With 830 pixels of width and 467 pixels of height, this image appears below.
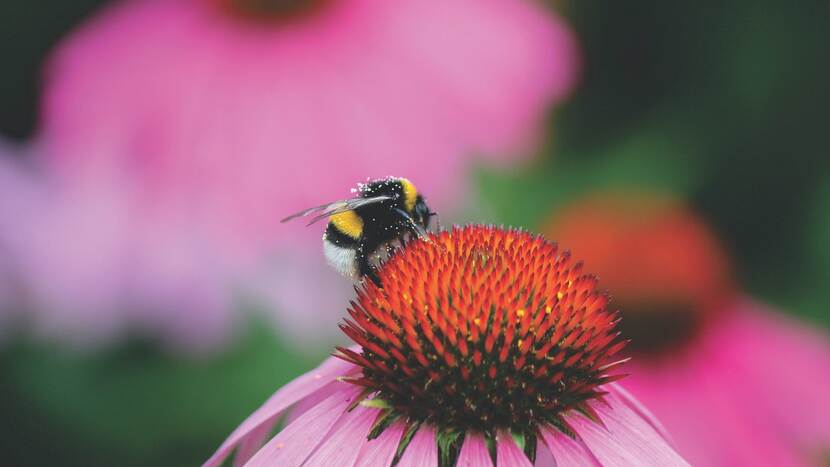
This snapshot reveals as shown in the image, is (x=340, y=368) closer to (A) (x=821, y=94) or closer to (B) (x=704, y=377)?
(B) (x=704, y=377)

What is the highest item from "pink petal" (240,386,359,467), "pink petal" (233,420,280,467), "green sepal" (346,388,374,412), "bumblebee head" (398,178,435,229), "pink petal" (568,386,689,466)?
"bumblebee head" (398,178,435,229)

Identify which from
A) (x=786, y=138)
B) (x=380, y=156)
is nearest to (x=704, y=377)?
(x=786, y=138)

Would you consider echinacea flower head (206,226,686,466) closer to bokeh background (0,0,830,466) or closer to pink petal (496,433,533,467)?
pink petal (496,433,533,467)

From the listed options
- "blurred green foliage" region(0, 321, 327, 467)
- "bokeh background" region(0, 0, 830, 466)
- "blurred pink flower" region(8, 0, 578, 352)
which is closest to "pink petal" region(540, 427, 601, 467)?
"blurred pink flower" region(8, 0, 578, 352)

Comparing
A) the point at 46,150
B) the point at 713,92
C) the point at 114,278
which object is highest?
the point at 46,150

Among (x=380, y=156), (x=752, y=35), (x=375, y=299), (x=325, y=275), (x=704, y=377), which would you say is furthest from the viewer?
(x=752, y=35)
